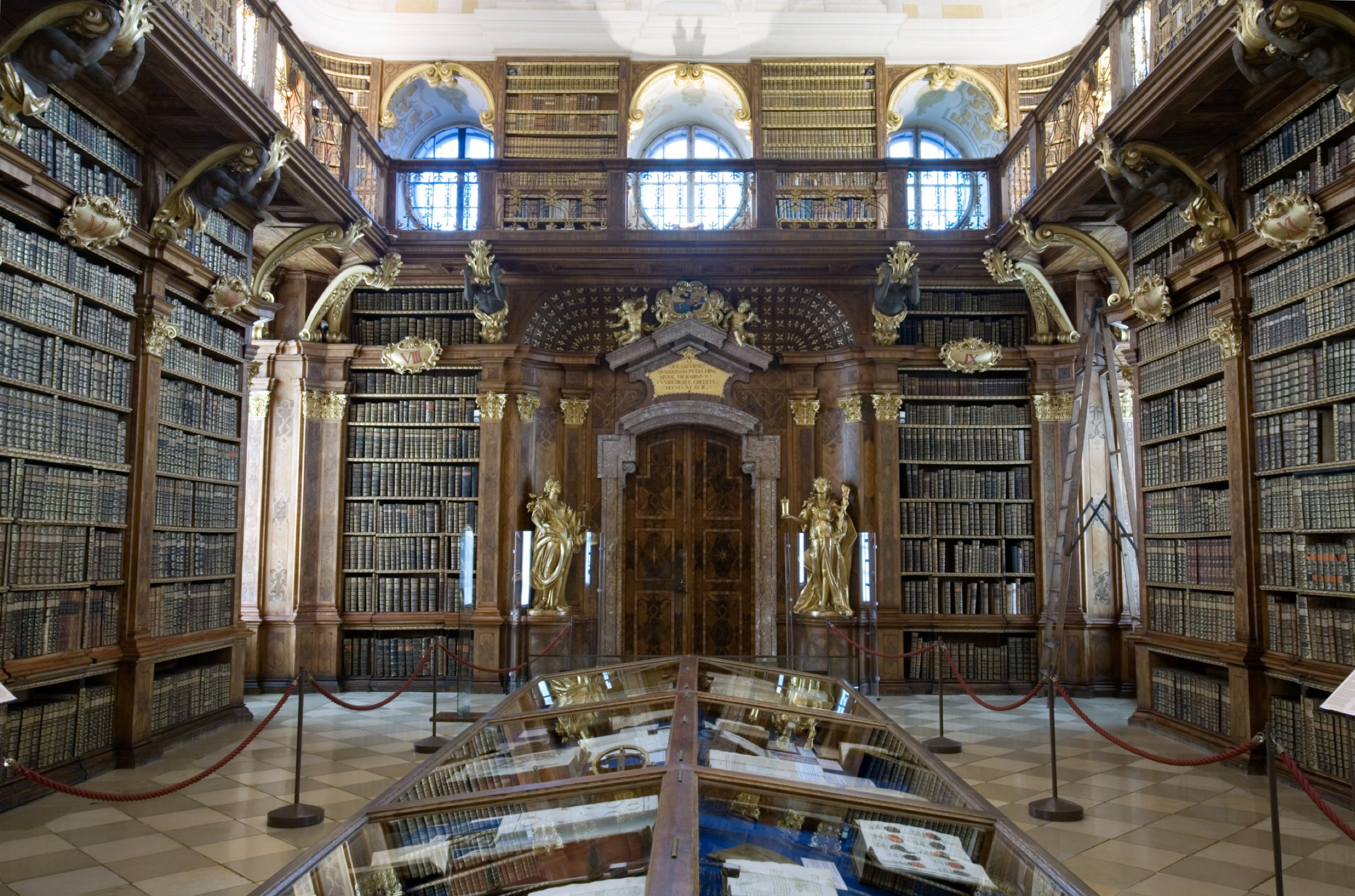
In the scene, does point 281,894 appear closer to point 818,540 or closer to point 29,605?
point 29,605

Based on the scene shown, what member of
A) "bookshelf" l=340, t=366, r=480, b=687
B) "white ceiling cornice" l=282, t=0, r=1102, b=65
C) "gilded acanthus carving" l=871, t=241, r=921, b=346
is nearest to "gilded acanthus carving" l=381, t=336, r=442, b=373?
"bookshelf" l=340, t=366, r=480, b=687

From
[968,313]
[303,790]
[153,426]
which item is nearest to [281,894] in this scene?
[303,790]

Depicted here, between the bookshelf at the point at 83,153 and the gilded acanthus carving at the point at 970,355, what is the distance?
6661mm

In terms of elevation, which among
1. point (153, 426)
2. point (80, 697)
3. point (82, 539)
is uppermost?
point (153, 426)

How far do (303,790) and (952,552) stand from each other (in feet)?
20.3

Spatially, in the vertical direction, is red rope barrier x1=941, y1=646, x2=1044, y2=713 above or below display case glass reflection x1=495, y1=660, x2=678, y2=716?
below

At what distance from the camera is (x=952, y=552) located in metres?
9.48

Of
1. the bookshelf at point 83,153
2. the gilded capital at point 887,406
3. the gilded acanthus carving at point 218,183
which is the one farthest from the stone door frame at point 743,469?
the bookshelf at point 83,153

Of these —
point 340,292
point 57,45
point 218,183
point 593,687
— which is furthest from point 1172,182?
point 340,292

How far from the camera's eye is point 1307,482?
5418 millimetres

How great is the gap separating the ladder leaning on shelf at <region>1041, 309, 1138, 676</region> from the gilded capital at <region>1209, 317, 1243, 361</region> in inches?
54.8

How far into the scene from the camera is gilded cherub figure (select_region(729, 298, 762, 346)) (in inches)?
380

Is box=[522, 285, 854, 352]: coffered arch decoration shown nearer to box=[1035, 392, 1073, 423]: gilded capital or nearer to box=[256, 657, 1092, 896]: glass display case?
box=[1035, 392, 1073, 423]: gilded capital

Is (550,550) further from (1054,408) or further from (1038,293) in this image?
(1038,293)
